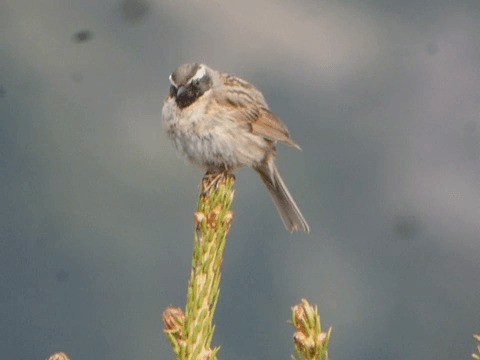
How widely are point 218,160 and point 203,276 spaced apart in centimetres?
157

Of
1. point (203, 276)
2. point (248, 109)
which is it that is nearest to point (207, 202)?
point (203, 276)

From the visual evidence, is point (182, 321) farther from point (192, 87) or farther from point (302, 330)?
point (192, 87)

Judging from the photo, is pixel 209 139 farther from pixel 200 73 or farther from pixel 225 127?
pixel 200 73

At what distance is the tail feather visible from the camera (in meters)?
3.06

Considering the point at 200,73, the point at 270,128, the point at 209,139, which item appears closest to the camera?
the point at 209,139

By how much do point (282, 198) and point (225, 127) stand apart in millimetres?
445

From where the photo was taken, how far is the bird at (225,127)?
2752 millimetres

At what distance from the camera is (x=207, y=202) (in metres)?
1.39

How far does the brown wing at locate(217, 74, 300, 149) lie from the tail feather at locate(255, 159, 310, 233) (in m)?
0.15

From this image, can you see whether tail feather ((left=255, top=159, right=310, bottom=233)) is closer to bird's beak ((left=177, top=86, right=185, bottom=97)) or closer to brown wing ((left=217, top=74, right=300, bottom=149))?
brown wing ((left=217, top=74, right=300, bottom=149))

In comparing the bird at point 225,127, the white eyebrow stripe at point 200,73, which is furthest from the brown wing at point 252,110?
the white eyebrow stripe at point 200,73

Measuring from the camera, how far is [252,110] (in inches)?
120

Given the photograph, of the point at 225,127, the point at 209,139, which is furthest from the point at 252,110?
the point at 209,139

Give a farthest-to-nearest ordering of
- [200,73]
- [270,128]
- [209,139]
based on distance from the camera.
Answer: [270,128] < [200,73] < [209,139]
